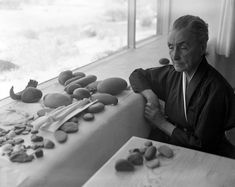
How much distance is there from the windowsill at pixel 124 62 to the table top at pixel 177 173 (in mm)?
542

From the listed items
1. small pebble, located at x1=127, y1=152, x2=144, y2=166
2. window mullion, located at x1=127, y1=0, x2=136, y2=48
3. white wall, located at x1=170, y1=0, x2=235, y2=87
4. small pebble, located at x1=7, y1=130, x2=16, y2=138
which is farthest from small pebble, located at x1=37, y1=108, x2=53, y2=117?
white wall, located at x1=170, y1=0, x2=235, y2=87

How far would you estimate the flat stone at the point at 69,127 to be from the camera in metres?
0.91

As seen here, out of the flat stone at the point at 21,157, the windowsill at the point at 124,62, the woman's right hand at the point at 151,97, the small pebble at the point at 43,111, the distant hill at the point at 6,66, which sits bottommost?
the windowsill at the point at 124,62

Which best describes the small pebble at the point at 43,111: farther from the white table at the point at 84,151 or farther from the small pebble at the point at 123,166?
the small pebble at the point at 123,166

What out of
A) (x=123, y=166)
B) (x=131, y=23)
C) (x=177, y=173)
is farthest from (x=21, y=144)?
(x=131, y=23)

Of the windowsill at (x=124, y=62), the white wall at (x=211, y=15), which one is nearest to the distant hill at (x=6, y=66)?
the windowsill at (x=124, y=62)

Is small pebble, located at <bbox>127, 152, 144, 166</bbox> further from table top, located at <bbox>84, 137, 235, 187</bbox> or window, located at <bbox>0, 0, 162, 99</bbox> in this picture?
window, located at <bbox>0, 0, 162, 99</bbox>

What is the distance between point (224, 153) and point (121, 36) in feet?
3.12

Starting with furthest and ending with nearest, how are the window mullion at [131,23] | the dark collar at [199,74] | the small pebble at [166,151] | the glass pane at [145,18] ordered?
the glass pane at [145,18], the window mullion at [131,23], the dark collar at [199,74], the small pebble at [166,151]

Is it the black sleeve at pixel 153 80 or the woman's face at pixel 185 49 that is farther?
the black sleeve at pixel 153 80

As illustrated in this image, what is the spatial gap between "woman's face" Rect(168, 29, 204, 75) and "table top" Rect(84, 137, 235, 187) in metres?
0.30

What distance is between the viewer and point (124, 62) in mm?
1647

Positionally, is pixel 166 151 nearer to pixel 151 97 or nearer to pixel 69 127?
pixel 69 127

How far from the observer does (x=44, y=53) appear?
4.39ft
